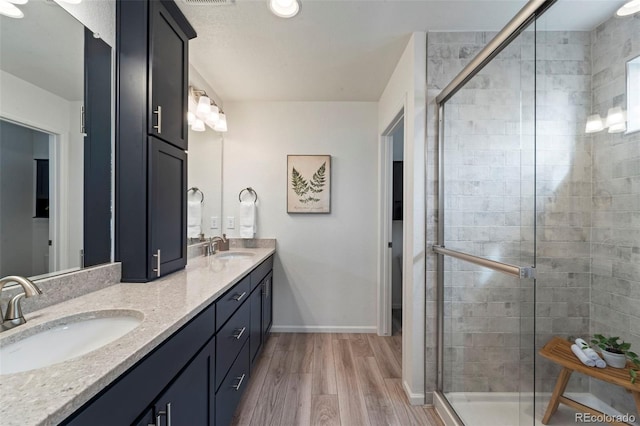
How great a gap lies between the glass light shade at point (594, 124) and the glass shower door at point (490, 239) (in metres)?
0.26

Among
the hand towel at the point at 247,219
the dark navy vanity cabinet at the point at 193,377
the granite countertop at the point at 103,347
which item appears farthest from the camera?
the hand towel at the point at 247,219

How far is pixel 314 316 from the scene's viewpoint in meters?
2.86

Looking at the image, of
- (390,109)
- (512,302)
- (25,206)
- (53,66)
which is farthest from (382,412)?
(53,66)

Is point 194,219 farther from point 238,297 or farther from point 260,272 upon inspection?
point 238,297

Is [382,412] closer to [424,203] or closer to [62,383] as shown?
[424,203]

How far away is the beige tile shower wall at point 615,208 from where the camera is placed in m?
1.23

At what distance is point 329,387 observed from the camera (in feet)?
6.31

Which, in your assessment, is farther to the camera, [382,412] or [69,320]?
[382,412]

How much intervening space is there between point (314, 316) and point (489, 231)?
192 cm

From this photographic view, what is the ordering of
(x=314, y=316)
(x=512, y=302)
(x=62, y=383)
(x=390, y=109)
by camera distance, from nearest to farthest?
(x=62, y=383) < (x=512, y=302) < (x=390, y=109) < (x=314, y=316)

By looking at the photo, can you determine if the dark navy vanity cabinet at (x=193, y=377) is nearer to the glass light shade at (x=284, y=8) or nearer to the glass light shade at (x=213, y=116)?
the glass light shade at (x=213, y=116)

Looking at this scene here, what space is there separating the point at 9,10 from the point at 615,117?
2486mm

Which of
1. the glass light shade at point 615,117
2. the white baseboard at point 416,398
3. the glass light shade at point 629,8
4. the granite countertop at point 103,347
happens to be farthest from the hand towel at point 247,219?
the glass light shade at point 629,8

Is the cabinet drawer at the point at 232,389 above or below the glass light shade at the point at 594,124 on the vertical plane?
below
